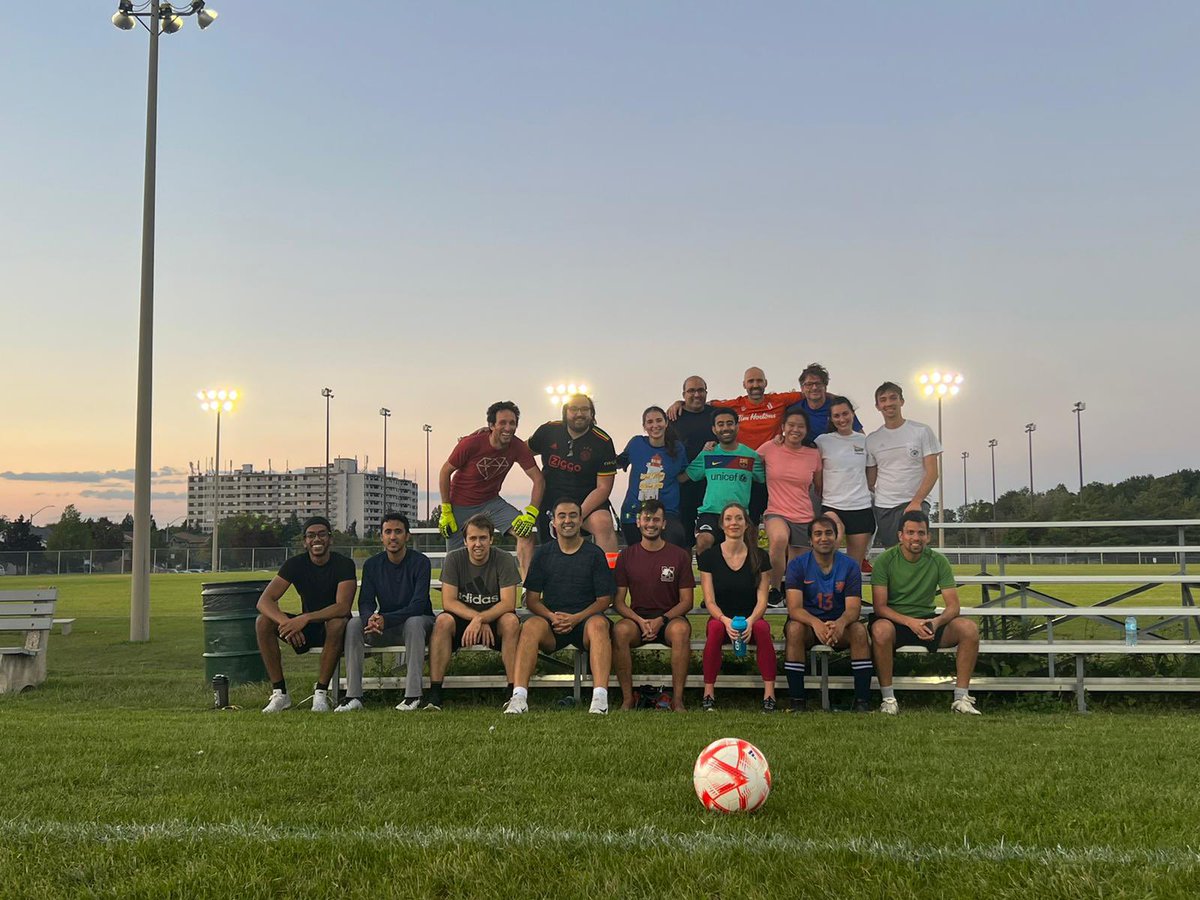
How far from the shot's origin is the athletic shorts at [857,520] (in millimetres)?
7840

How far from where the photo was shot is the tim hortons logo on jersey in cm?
808

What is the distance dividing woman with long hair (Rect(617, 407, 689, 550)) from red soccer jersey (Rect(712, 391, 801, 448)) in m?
0.91

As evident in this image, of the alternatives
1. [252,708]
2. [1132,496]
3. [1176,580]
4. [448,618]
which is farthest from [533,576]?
[1132,496]

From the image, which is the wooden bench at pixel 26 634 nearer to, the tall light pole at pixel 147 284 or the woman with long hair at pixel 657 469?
the tall light pole at pixel 147 284

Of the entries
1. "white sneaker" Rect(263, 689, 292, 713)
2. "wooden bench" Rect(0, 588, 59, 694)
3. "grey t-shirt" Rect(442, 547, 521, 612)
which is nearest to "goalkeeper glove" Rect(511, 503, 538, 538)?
"grey t-shirt" Rect(442, 547, 521, 612)

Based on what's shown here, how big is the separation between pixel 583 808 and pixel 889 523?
17.3ft

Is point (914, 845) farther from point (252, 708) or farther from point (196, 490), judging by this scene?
point (196, 490)

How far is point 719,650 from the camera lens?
22.2 feet

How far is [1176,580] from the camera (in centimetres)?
752

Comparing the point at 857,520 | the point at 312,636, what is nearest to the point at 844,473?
the point at 857,520

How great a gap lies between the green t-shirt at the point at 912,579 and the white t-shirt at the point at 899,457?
106 cm

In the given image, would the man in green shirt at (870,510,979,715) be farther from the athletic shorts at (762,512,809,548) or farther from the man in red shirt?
the man in red shirt

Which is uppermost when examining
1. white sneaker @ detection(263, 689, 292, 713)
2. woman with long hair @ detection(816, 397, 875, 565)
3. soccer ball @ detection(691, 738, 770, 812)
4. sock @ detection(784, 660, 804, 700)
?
woman with long hair @ detection(816, 397, 875, 565)

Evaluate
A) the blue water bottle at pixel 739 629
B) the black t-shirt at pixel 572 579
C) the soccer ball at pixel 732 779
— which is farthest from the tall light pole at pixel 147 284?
the soccer ball at pixel 732 779
